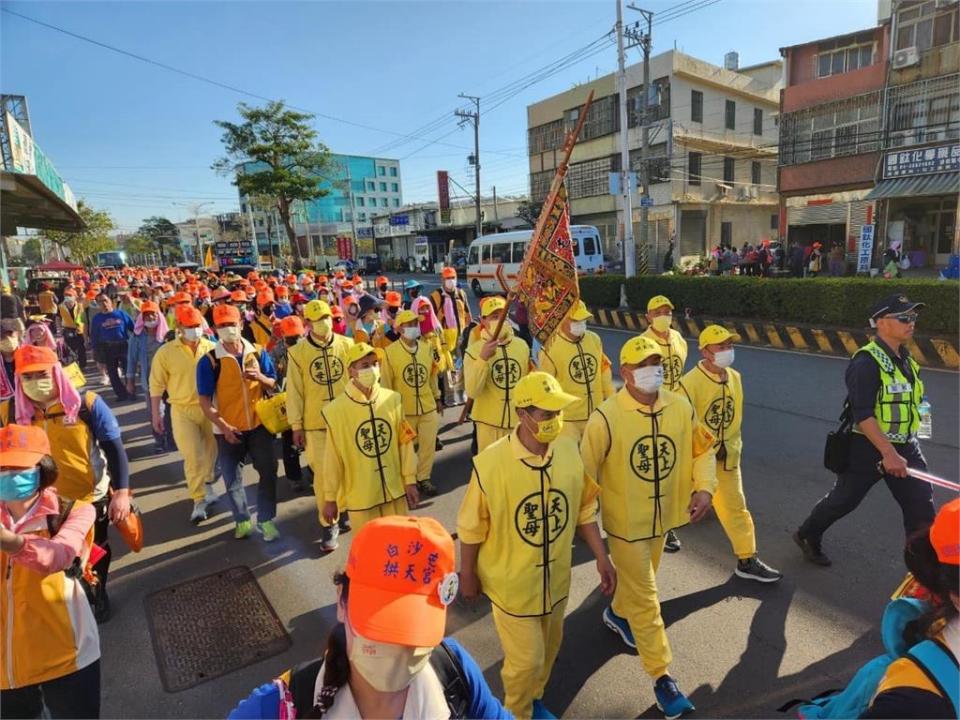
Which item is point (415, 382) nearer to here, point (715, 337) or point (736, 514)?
point (715, 337)

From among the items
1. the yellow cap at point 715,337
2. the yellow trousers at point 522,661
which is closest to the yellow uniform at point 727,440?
the yellow cap at point 715,337

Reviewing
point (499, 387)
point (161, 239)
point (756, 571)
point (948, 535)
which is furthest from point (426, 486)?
point (161, 239)

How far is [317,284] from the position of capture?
50.9 feet

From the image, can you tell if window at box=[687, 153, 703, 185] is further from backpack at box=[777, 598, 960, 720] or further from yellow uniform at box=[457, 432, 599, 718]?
backpack at box=[777, 598, 960, 720]

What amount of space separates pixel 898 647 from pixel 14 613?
3.06 metres

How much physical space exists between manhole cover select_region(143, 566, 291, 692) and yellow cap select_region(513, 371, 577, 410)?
238 cm

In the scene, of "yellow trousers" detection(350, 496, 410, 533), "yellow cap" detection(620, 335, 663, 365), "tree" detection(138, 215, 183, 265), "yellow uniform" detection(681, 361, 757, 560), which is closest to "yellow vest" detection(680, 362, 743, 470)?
"yellow uniform" detection(681, 361, 757, 560)

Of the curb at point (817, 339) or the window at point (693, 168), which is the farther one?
the window at point (693, 168)

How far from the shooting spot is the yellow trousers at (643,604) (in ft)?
9.39

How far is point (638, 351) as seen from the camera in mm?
3111

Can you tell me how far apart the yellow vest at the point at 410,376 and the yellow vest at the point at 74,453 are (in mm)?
2460

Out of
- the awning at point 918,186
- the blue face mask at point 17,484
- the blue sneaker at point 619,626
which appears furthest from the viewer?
the awning at point 918,186

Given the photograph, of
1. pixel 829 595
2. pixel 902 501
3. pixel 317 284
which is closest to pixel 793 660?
pixel 829 595

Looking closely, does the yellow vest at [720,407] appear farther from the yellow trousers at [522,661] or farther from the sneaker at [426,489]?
the sneaker at [426,489]
